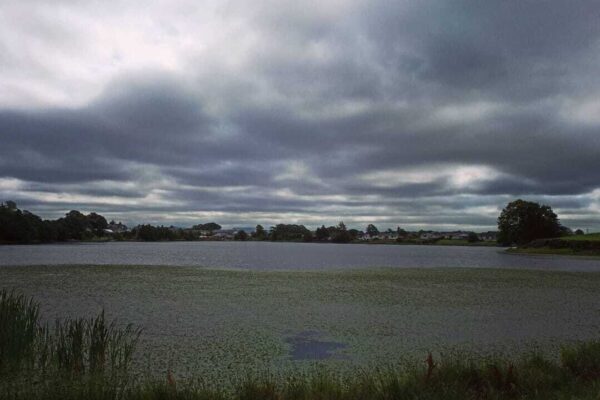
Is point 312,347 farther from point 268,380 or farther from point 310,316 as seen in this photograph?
point 310,316

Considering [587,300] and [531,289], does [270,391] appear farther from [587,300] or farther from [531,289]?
[531,289]

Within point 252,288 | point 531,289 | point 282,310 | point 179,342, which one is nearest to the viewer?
point 179,342

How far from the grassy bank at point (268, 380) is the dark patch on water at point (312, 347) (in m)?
1.33

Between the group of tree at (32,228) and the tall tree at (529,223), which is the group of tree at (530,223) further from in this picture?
the group of tree at (32,228)

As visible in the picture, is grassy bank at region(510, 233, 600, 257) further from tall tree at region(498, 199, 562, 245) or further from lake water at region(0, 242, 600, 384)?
lake water at region(0, 242, 600, 384)

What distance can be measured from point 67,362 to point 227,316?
7185 mm

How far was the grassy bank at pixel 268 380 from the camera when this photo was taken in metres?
6.60

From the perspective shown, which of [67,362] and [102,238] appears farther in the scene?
[102,238]

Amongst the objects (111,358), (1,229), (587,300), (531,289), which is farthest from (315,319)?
(1,229)

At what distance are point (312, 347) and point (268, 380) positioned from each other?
11.6ft

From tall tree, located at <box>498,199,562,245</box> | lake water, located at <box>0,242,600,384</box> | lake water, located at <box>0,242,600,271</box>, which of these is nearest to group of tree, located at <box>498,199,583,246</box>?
tall tree, located at <box>498,199,562,245</box>

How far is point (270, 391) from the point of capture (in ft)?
22.4

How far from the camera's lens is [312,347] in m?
11.7

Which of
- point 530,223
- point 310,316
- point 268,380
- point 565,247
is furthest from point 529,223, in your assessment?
point 268,380
